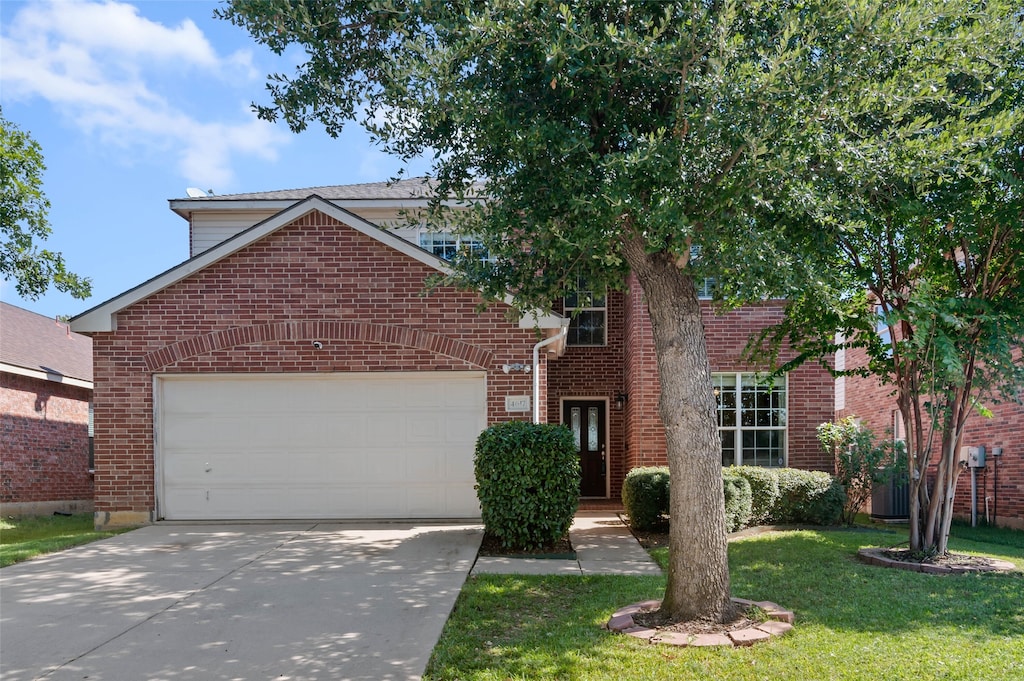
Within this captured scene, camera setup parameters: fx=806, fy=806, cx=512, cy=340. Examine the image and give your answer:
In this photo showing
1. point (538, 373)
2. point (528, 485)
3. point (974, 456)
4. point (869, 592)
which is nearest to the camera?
point (869, 592)

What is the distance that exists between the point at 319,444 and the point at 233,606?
5161mm

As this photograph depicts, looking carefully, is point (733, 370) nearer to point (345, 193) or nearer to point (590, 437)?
point (590, 437)

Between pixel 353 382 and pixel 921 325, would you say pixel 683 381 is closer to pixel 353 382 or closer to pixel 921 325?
pixel 921 325

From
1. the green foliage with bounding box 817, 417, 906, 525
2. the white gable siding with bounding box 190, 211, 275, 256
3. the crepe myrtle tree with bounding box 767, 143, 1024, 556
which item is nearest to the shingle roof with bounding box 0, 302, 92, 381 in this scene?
the white gable siding with bounding box 190, 211, 275, 256

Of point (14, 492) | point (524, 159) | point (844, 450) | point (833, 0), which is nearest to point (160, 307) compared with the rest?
point (14, 492)

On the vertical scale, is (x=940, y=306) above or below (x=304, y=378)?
above

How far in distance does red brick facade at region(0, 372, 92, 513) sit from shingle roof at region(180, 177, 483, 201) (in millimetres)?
5055

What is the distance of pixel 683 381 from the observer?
6.65m

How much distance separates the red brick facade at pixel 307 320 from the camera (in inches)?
476

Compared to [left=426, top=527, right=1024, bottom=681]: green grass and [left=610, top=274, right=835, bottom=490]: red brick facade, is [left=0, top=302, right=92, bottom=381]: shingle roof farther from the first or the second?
[left=426, top=527, right=1024, bottom=681]: green grass

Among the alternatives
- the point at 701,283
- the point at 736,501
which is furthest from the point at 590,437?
the point at 701,283

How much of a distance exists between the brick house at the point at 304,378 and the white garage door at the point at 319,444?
0.07ft

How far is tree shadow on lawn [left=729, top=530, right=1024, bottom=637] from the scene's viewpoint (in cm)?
653

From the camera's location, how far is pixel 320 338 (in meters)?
12.1
